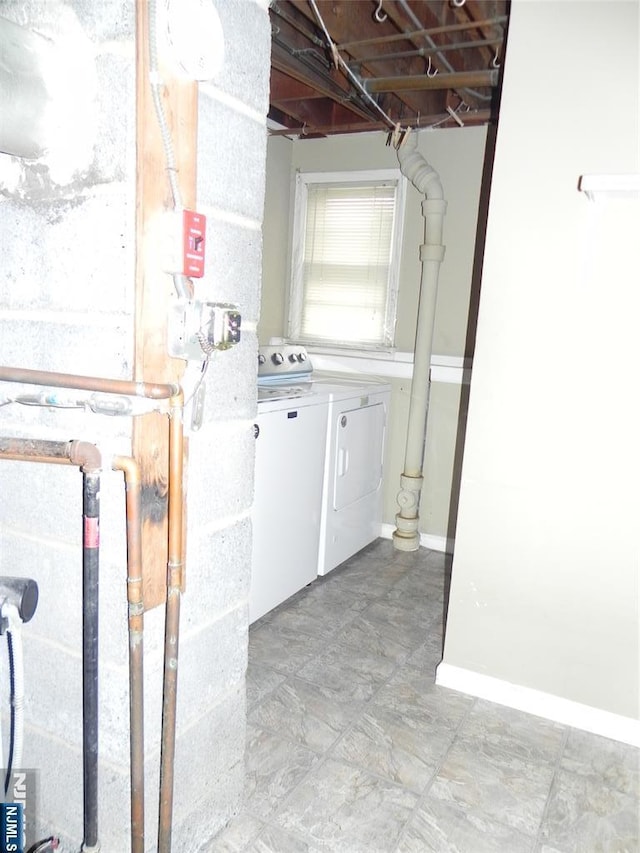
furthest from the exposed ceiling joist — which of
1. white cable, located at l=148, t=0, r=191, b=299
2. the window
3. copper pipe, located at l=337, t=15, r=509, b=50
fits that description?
white cable, located at l=148, t=0, r=191, b=299

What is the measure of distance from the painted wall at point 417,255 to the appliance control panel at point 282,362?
739mm

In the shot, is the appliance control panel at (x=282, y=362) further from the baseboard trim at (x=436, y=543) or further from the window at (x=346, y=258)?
the baseboard trim at (x=436, y=543)

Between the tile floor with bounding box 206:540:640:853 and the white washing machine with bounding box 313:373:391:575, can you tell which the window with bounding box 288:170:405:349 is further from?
the tile floor with bounding box 206:540:640:853

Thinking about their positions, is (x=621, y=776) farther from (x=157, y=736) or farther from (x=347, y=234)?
(x=347, y=234)

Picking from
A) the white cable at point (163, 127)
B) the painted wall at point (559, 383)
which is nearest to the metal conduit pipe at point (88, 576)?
the white cable at point (163, 127)

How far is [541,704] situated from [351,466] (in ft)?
4.82

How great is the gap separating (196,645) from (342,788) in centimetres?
73

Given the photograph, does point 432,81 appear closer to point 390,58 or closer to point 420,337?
point 390,58

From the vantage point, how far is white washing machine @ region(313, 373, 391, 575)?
117 inches

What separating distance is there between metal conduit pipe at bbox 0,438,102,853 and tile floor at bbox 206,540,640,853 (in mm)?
503

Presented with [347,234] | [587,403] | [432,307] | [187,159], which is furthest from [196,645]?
[347,234]

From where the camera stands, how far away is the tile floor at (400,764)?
157 centimetres

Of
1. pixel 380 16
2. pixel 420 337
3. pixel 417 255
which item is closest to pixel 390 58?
pixel 380 16

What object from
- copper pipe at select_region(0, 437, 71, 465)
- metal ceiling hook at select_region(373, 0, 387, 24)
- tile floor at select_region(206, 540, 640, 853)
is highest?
metal ceiling hook at select_region(373, 0, 387, 24)
